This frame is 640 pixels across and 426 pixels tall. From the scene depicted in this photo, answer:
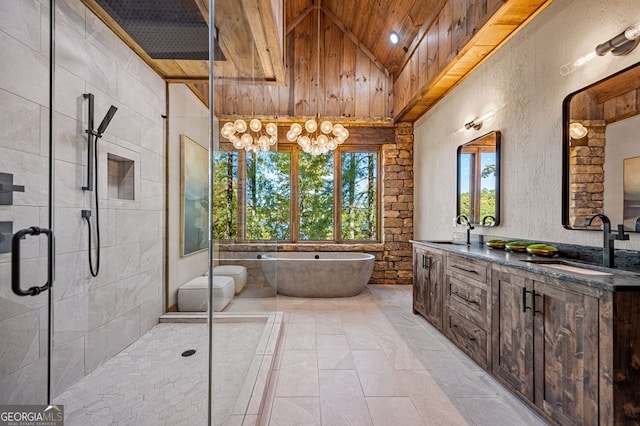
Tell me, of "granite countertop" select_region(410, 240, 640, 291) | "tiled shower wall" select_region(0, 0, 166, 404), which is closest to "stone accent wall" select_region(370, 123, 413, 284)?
"granite countertop" select_region(410, 240, 640, 291)

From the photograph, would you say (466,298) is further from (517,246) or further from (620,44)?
(620,44)

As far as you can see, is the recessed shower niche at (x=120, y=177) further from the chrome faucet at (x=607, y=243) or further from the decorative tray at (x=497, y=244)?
the chrome faucet at (x=607, y=243)

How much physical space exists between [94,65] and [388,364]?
3251mm

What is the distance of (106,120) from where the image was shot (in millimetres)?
2121

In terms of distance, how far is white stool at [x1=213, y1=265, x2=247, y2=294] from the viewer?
1.97 metres

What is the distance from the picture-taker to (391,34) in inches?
167

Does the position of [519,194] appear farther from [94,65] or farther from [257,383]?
[94,65]

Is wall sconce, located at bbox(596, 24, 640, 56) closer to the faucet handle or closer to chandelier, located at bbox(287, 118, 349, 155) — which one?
the faucet handle

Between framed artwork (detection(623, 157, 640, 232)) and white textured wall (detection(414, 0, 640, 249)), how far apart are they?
0.35ft

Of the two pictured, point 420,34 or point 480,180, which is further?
point 420,34

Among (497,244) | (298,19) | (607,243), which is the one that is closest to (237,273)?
(497,244)

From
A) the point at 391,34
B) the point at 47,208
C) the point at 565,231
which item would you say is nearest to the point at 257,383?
the point at 47,208

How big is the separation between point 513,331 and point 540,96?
73.6 inches

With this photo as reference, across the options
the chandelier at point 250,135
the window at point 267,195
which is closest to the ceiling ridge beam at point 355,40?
the window at point 267,195
